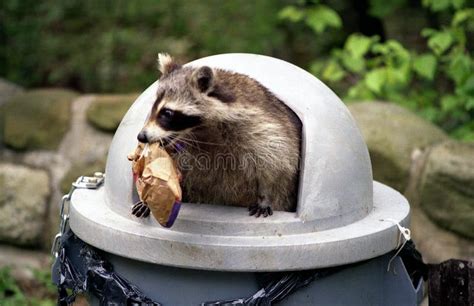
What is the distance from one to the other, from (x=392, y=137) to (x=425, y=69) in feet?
2.21

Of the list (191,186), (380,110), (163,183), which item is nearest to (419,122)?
(380,110)

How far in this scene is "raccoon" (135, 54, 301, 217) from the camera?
2.63m

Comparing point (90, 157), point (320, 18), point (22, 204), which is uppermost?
point (320, 18)

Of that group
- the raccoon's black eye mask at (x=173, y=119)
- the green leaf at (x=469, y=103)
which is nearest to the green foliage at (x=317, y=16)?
the green leaf at (x=469, y=103)

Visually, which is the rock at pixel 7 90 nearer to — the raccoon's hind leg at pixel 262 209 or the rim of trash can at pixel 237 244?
the rim of trash can at pixel 237 244

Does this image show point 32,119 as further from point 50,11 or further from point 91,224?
point 91,224

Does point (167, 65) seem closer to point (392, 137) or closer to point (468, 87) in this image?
point (392, 137)

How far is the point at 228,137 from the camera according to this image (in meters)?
2.73

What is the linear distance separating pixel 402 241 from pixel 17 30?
12.0ft

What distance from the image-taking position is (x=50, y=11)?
5582 mm

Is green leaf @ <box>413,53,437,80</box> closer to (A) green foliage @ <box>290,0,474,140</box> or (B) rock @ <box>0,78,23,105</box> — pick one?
(A) green foliage @ <box>290,0,474,140</box>

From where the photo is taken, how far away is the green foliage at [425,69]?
5012 mm

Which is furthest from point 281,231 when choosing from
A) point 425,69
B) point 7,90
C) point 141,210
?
point 7,90

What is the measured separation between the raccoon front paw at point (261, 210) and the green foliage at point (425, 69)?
242 centimetres
